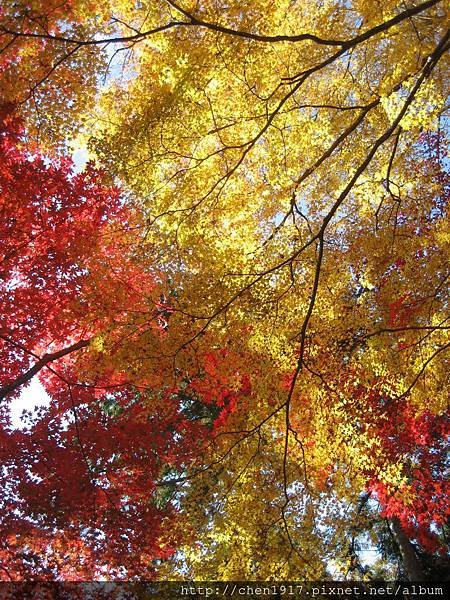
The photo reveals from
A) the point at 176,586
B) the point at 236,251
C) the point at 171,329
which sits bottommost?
the point at 176,586

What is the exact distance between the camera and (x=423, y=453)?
10.1 metres

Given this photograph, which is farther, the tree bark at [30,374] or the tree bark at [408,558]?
the tree bark at [408,558]

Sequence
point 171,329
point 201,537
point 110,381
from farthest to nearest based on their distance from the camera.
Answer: point 110,381
point 201,537
point 171,329

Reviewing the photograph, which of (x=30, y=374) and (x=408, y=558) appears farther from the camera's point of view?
(x=408, y=558)

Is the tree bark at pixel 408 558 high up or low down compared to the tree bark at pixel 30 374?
down

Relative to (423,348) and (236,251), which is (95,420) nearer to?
(236,251)

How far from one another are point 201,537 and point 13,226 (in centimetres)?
650

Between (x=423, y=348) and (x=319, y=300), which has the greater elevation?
(x=319, y=300)

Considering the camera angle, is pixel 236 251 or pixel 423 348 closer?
pixel 236 251

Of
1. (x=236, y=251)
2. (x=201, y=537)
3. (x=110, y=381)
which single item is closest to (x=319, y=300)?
(x=236, y=251)

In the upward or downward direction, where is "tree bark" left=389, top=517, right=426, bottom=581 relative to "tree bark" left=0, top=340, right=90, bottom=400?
downward

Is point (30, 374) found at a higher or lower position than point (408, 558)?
higher

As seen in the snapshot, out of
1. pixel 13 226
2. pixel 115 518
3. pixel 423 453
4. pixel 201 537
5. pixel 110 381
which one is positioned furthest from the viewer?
pixel 423 453

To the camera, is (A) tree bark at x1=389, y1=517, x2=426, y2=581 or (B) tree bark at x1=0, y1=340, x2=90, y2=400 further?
(A) tree bark at x1=389, y1=517, x2=426, y2=581
